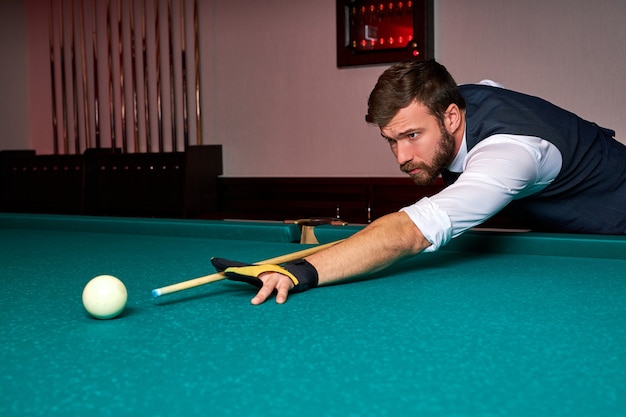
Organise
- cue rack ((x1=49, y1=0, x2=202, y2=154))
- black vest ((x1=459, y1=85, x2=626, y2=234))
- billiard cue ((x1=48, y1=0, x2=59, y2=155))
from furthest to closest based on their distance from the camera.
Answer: billiard cue ((x1=48, y1=0, x2=59, y2=155)), cue rack ((x1=49, y1=0, x2=202, y2=154)), black vest ((x1=459, y1=85, x2=626, y2=234))


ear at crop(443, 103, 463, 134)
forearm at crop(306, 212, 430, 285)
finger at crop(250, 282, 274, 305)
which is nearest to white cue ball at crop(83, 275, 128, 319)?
finger at crop(250, 282, 274, 305)

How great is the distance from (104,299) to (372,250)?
62 centimetres

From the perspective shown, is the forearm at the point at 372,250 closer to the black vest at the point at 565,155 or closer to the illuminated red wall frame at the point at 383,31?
the black vest at the point at 565,155

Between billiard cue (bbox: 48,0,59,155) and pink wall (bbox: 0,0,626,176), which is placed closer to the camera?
pink wall (bbox: 0,0,626,176)

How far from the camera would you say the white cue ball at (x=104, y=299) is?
1.16m

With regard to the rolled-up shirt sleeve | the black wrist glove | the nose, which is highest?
the nose

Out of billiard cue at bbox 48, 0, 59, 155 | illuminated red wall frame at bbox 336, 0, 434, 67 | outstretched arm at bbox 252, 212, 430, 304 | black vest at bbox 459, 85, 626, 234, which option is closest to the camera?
outstretched arm at bbox 252, 212, 430, 304

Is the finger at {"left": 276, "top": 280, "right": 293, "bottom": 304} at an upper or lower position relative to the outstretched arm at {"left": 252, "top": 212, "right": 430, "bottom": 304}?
lower

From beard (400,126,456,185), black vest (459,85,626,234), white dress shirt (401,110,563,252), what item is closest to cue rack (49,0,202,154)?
beard (400,126,456,185)

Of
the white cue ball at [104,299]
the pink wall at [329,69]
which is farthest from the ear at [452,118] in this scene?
the pink wall at [329,69]

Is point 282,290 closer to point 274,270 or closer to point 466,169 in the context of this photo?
point 274,270

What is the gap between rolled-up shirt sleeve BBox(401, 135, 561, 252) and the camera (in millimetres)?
1640

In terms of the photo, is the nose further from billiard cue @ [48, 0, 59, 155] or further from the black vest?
billiard cue @ [48, 0, 59, 155]

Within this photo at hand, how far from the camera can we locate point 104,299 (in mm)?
1159
